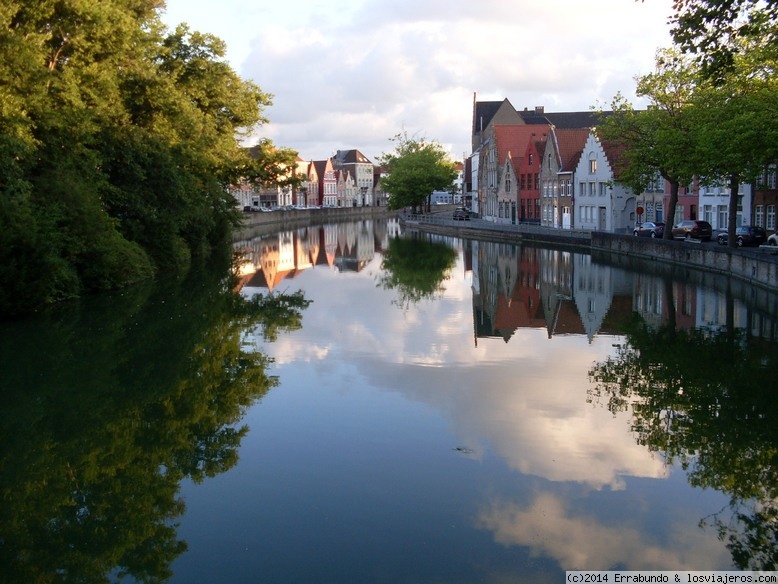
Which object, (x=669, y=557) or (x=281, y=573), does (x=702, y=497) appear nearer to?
(x=669, y=557)

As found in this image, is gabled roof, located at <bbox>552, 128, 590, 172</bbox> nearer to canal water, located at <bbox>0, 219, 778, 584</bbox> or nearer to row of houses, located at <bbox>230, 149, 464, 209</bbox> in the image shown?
canal water, located at <bbox>0, 219, 778, 584</bbox>

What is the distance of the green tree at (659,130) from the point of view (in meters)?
37.0

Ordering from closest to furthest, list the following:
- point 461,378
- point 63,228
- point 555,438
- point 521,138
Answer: point 555,438 → point 461,378 → point 63,228 → point 521,138

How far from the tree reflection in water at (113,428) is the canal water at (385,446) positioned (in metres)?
0.04

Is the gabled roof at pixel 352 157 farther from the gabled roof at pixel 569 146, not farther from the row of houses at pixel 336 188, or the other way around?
the gabled roof at pixel 569 146

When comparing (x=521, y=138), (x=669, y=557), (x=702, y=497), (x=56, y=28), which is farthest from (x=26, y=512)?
(x=521, y=138)

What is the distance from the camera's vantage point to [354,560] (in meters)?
7.70

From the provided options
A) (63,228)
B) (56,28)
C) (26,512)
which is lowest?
(26,512)

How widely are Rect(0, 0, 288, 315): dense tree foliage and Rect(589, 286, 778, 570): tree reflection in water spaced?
14.4 metres

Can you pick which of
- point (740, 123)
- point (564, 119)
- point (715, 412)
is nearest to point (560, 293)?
point (740, 123)

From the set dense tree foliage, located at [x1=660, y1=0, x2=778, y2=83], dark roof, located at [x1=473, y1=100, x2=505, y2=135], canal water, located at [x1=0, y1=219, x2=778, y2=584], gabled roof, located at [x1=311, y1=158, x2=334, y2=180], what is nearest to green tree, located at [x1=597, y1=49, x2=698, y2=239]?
canal water, located at [x1=0, y1=219, x2=778, y2=584]

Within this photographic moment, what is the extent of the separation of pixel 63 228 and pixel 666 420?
18.9m

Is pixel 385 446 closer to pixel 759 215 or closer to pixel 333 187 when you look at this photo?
pixel 759 215

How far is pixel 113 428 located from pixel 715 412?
27.6 feet
